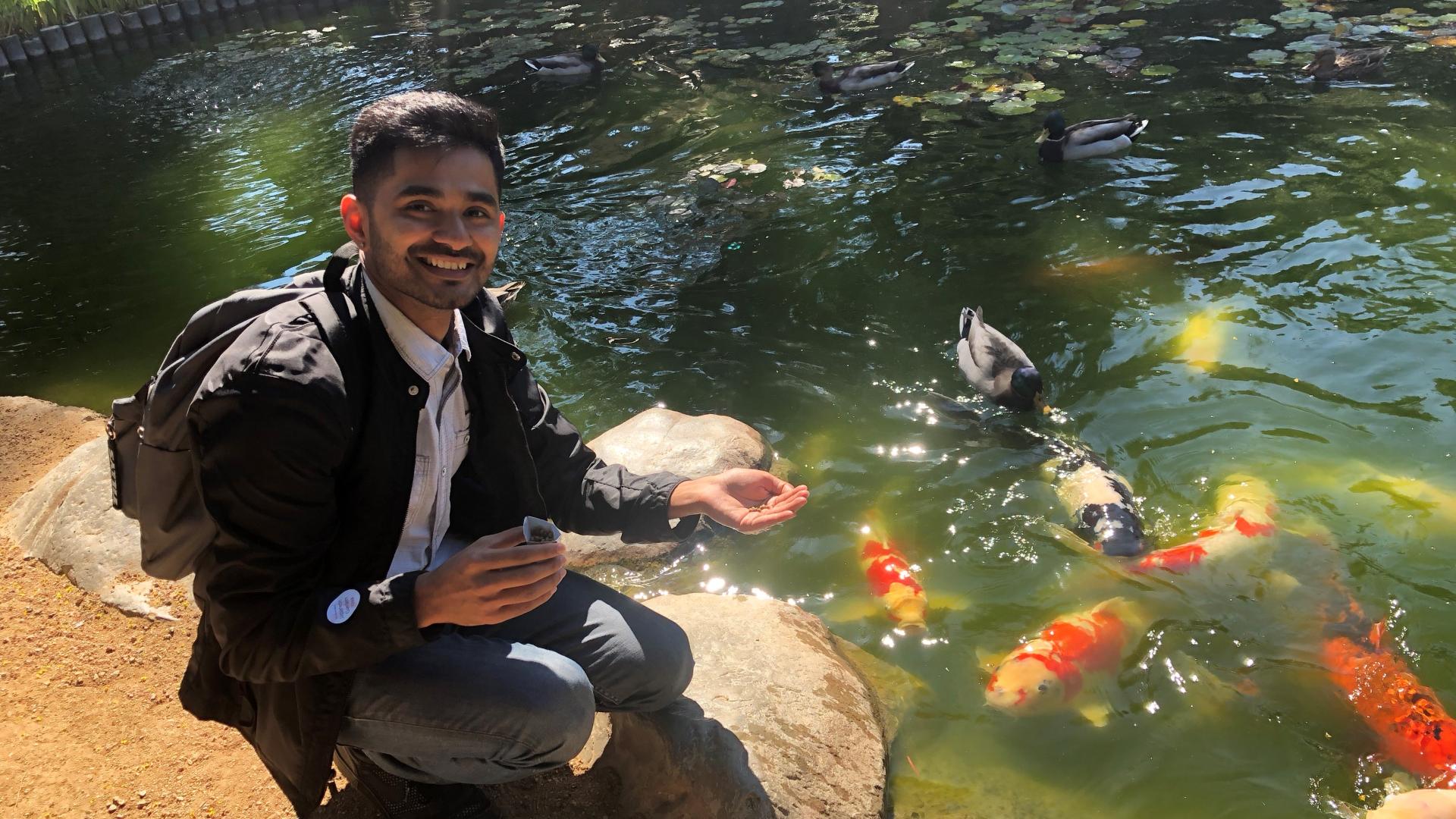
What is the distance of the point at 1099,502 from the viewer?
14.4 feet

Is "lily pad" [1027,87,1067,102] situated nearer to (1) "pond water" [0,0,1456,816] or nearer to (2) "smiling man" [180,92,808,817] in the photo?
(1) "pond water" [0,0,1456,816]

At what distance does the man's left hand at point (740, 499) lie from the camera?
2.60 m

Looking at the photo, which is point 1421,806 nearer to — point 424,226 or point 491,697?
point 491,697

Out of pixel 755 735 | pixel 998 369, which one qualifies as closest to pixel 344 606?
pixel 755 735

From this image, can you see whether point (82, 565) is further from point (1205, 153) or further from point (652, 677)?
point (1205, 153)

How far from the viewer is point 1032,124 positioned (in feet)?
29.8

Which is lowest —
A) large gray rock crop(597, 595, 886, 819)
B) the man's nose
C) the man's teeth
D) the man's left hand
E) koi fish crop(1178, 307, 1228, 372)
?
koi fish crop(1178, 307, 1228, 372)

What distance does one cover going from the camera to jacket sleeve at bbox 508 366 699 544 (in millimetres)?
2725

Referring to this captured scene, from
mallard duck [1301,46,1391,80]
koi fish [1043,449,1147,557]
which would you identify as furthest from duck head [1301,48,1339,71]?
koi fish [1043,449,1147,557]

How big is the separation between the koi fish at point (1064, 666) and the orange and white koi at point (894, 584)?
1.35ft

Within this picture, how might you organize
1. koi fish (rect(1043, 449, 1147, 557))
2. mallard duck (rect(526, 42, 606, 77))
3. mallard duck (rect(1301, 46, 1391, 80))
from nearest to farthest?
koi fish (rect(1043, 449, 1147, 557)), mallard duck (rect(1301, 46, 1391, 80)), mallard duck (rect(526, 42, 606, 77))

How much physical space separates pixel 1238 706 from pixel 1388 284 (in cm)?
388

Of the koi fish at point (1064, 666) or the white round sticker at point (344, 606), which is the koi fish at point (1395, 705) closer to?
the koi fish at point (1064, 666)

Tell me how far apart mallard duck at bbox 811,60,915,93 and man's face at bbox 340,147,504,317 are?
870 centimetres
